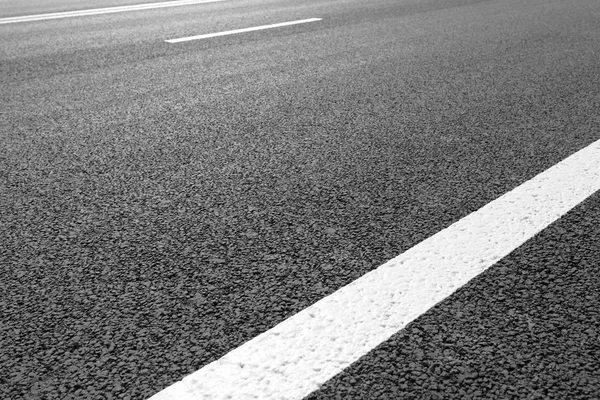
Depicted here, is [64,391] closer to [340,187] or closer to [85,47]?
[340,187]

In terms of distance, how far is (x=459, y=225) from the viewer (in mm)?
2094

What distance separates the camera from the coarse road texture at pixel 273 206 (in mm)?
1463

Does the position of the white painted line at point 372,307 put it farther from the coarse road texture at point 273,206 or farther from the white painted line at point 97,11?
the white painted line at point 97,11

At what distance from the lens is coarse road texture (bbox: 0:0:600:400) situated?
1463 mm

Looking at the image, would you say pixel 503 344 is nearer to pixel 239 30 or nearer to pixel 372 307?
pixel 372 307

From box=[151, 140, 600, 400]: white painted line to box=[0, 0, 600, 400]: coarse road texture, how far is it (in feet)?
0.13

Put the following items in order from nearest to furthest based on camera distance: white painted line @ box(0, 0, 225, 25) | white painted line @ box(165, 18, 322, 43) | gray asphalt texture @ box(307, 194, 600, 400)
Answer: gray asphalt texture @ box(307, 194, 600, 400) < white painted line @ box(165, 18, 322, 43) < white painted line @ box(0, 0, 225, 25)

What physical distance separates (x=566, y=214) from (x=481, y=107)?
4.69ft

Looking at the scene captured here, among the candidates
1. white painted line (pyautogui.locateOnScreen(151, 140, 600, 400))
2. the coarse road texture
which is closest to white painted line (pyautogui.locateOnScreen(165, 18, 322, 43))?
the coarse road texture

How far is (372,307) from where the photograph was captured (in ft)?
5.39

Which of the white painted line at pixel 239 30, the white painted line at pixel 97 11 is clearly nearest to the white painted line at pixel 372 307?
the white painted line at pixel 239 30

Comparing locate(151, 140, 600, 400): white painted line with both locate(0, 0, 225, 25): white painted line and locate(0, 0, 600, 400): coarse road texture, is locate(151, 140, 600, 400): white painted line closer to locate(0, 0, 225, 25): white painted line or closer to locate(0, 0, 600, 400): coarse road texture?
locate(0, 0, 600, 400): coarse road texture

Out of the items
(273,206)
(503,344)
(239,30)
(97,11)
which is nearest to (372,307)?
(503,344)

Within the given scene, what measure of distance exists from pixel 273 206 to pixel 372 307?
721 mm
